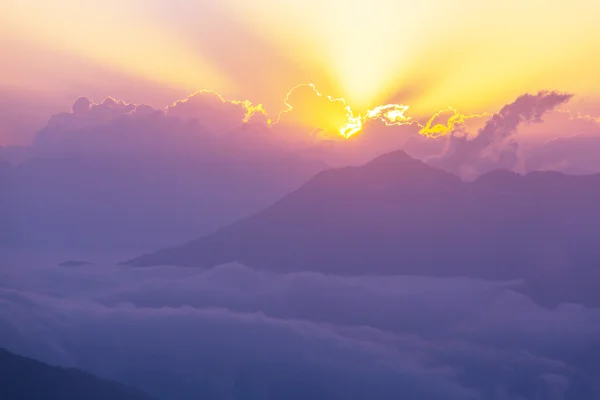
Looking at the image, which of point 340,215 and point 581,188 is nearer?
point 581,188

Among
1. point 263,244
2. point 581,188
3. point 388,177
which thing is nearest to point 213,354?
point 263,244

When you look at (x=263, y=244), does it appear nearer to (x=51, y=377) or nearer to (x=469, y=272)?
(x=469, y=272)

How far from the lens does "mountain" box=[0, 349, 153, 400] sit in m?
59.8

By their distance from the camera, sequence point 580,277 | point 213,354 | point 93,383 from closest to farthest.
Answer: point 580,277, point 213,354, point 93,383

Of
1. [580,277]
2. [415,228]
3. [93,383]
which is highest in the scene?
[415,228]

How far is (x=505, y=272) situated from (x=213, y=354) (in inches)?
750

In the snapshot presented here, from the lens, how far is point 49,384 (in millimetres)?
62750

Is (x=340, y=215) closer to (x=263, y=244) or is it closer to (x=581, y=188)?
(x=263, y=244)

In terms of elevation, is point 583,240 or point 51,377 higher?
point 583,240

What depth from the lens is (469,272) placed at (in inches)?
2101

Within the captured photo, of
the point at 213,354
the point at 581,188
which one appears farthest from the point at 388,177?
the point at 213,354

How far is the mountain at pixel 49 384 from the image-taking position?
5975cm

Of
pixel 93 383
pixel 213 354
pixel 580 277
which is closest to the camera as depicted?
pixel 580 277

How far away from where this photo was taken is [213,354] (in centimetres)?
5650
